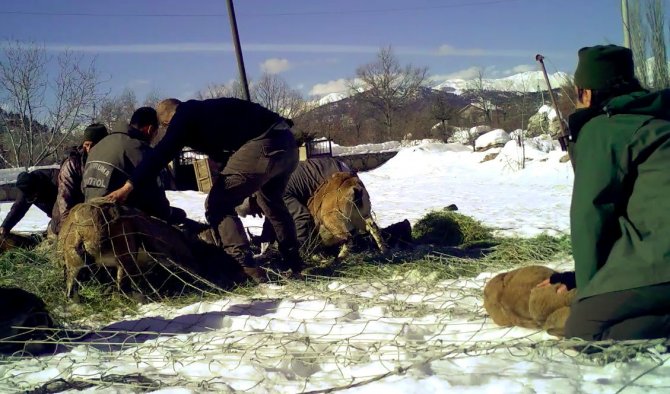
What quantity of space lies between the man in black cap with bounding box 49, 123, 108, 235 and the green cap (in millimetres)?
4457

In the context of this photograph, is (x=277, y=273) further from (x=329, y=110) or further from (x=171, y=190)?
(x=329, y=110)

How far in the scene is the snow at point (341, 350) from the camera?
2.33m

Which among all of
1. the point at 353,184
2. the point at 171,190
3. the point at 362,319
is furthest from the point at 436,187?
the point at 362,319

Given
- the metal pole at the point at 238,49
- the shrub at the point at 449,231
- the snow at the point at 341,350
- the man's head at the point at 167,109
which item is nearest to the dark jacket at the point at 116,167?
the man's head at the point at 167,109

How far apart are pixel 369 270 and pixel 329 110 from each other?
47.6 meters

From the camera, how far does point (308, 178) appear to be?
6.04 metres

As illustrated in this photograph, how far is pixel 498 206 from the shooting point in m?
9.54

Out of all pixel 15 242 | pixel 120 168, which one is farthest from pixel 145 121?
pixel 15 242

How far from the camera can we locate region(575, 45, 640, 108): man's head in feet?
8.30

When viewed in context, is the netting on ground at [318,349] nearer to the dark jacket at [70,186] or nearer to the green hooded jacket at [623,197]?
the green hooded jacket at [623,197]

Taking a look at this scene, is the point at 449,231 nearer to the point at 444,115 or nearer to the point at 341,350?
the point at 341,350

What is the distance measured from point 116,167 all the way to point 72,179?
114cm

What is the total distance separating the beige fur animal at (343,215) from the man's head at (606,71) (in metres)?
3.08

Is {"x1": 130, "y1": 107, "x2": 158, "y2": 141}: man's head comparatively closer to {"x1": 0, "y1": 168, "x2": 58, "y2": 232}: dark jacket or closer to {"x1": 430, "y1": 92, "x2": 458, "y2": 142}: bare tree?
{"x1": 0, "y1": 168, "x2": 58, "y2": 232}: dark jacket
